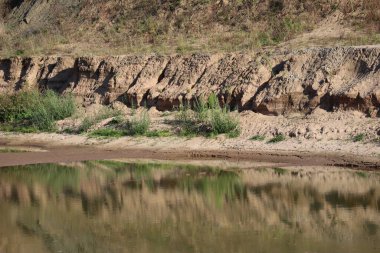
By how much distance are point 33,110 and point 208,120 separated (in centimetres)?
814

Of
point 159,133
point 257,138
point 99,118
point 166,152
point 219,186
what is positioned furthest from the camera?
point 99,118

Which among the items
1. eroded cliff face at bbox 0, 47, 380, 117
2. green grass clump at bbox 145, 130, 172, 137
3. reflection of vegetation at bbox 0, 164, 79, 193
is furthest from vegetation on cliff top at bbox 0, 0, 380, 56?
reflection of vegetation at bbox 0, 164, 79, 193

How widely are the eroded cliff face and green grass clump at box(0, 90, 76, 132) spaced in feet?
5.50

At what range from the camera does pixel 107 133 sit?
23.6 meters

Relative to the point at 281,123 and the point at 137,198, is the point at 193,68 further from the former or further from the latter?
the point at 137,198

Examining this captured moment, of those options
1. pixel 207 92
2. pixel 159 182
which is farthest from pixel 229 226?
pixel 207 92

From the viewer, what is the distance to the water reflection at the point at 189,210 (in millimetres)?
11266

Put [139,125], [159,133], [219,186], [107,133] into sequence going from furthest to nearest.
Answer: [107,133] < [139,125] < [159,133] < [219,186]

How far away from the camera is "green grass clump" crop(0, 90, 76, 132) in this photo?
1019 inches

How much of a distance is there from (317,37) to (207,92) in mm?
5050

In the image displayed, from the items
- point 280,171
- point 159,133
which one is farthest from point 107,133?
point 280,171

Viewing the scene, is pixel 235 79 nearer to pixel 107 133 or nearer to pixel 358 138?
pixel 107 133

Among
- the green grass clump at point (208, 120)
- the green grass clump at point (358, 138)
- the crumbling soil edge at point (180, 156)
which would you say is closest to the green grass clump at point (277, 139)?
the crumbling soil edge at point (180, 156)

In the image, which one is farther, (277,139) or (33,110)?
(33,110)
